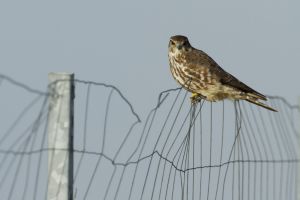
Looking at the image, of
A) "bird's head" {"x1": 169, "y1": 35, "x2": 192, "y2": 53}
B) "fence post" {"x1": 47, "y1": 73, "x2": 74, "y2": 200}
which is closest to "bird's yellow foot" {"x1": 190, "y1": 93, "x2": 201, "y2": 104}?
"bird's head" {"x1": 169, "y1": 35, "x2": 192, "y2": 53}

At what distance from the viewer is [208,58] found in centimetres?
1253

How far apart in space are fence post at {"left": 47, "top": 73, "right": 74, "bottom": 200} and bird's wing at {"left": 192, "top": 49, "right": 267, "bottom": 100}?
246 inches

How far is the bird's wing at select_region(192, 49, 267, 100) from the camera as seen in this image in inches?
472

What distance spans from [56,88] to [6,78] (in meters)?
0.54

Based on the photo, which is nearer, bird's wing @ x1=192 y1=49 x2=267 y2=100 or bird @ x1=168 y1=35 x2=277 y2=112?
bird @ x1=168 y1=35 x2=277 y2=112

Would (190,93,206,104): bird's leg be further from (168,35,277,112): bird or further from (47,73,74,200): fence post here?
(47,73,74,200): fence post

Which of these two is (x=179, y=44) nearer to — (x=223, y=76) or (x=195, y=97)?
(x=223, y=76)

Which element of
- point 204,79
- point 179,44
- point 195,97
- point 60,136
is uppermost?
point 179,44

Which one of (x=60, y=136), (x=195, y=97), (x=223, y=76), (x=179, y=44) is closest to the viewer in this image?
(x=60, y=136)

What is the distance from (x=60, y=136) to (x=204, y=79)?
252 inches

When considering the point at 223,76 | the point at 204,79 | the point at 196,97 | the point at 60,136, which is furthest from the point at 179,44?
the point at 60,136

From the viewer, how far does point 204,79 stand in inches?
470

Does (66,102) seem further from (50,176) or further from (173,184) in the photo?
(173,184)

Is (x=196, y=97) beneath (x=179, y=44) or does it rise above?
beneath
